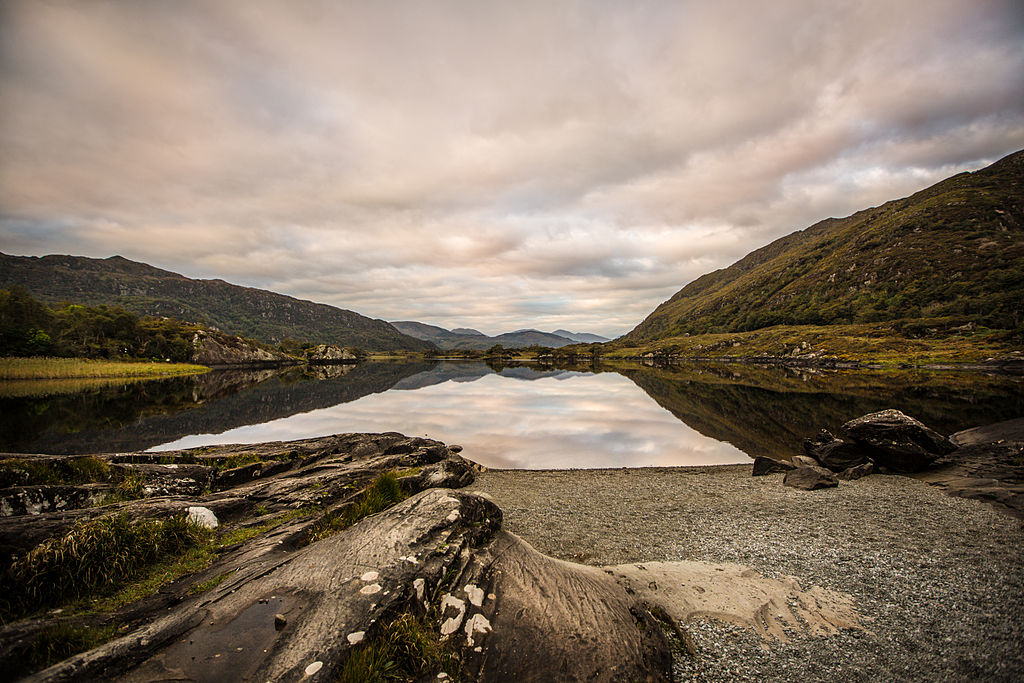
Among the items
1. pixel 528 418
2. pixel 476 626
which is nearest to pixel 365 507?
pixel 476 626

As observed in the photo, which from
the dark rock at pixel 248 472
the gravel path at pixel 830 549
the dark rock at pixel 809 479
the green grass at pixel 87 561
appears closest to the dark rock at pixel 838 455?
the gravel path at pixel 830 549

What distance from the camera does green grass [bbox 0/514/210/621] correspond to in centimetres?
740

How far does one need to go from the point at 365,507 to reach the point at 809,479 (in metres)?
21.2

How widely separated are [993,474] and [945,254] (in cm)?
23434

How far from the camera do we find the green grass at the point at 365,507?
11.0 m

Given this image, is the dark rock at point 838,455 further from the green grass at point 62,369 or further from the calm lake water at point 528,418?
the green grass at point 62,369

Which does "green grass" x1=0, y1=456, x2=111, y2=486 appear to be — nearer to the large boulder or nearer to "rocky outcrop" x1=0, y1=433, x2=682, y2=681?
"rocky outcrop" x1=0, y1=433, x2=682, y2=681

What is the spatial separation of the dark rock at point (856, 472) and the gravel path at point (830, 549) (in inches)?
18.1

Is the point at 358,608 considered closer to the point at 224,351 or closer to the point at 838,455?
the point at 838,455

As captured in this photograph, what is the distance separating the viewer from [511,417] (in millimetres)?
46531

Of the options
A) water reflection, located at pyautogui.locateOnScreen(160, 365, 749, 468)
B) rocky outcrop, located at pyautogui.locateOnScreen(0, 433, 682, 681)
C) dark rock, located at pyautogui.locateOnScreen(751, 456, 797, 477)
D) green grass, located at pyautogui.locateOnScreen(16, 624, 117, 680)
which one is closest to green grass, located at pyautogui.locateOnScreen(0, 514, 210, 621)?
rocky outcrop, located at pyautogui.locateOnScreen(0, 433, 682, 681)

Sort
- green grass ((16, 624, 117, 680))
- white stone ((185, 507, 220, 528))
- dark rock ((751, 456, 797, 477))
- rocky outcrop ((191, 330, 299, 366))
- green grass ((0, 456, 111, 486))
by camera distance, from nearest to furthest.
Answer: green grass ((16, 624, 117, 680)) < white stone ((185, 507, 220, 528)) < green grass ((0, 456, 111, 486)) < dark rock ((751, 456, 797, 477)) < rocky outcrop ((191, 330, 299, 366))

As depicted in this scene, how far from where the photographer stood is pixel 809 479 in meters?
20.2

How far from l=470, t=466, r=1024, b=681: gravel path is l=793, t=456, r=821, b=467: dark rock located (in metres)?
1.99
